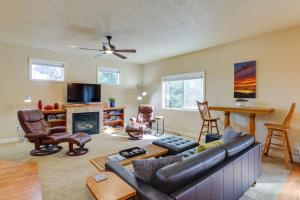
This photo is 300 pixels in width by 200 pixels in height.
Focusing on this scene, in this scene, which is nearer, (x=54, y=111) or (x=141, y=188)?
(x=141, y=188)

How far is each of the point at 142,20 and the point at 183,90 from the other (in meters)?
3.25

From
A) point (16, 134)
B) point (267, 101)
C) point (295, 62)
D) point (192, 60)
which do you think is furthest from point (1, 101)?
point (295, 62)

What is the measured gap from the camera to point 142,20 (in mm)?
3170

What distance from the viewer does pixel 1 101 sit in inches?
182

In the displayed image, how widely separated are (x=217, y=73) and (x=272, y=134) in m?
2.04

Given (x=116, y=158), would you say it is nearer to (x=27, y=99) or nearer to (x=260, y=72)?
(x=260, y=72)

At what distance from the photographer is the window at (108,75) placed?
638 centimetres

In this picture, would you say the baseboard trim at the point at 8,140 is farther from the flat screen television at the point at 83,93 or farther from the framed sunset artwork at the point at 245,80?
the framed sunset artwork at the point at 245,80

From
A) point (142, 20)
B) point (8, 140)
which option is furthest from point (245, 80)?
point (8, 140)

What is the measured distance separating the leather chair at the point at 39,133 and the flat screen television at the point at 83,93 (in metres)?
1.35

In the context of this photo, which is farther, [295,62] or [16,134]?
[16,134]

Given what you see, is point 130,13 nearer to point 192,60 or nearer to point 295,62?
point 192,60

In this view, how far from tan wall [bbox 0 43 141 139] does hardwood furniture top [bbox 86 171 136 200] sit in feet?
15.2

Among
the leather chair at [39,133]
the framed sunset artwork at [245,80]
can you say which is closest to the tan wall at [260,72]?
the framed sunset artwork at [245,80]
